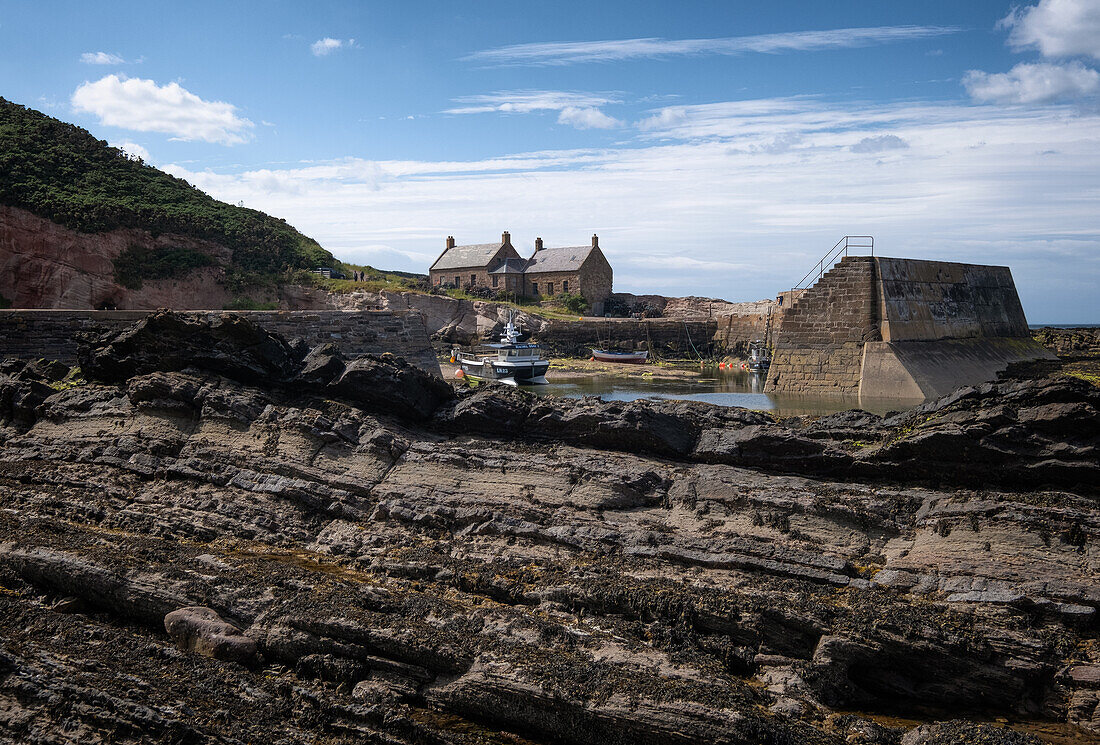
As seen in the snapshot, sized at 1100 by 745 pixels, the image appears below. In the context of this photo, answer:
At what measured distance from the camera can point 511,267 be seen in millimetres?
63781

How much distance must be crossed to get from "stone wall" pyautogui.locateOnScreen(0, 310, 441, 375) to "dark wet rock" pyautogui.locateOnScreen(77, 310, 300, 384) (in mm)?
4604

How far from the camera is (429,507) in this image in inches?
376

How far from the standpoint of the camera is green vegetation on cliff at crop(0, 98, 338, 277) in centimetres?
3684

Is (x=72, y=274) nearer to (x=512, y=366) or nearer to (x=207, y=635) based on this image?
(x=512, y=366)

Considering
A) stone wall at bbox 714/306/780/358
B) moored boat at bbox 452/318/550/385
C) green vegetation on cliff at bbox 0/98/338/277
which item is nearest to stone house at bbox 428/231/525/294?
green vegetation on cliff at bbox 0/98/338/277

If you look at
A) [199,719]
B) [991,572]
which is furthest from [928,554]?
[199,719]

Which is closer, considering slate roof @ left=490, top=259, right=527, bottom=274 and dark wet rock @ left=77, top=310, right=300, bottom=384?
dark wet rock @ left=77, top=310, right=300, bottom=384

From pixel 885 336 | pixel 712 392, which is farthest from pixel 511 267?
pixel 885 336

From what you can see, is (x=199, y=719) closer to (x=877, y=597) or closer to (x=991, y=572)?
(x=877, y=597)

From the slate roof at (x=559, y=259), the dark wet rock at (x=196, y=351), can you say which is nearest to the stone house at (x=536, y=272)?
the slate roof at (x=559, y=259)

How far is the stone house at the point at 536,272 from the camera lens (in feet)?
202

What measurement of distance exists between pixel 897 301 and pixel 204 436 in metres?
20.6

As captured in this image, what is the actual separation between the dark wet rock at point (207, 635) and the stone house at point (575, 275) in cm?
5398

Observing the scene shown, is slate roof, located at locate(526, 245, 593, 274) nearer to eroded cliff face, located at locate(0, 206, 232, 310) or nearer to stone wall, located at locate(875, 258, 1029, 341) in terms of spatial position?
eroded cliff face, located at locate(0, 206, 232, 310)
